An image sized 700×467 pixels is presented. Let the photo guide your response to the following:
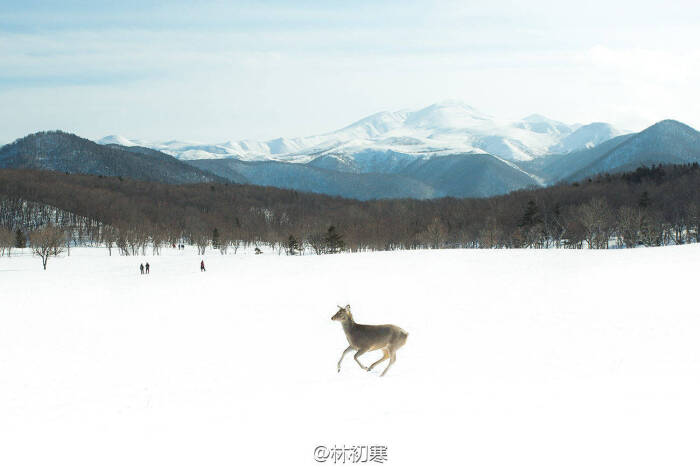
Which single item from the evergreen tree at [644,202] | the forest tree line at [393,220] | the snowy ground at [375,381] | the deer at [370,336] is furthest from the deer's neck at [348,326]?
the evergreen tree at [644,202]

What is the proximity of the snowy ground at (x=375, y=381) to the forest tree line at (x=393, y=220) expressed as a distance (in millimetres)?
66482

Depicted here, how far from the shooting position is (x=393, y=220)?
13712cm

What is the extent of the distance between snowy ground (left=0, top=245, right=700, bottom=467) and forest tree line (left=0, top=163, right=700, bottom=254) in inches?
2617

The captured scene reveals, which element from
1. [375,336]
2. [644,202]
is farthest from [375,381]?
[644,202]

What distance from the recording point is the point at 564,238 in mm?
97938

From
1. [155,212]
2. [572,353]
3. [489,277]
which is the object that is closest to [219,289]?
[489,277]

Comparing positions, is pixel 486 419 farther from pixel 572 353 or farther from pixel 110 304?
pixel 110 304

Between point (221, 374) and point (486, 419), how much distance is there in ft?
24.7

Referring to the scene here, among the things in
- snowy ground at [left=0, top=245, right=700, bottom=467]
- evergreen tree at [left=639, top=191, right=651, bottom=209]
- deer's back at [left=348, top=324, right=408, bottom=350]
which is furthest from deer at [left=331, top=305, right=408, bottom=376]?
evergreen tree at [left=639, top=191, right=651, bottom=209]

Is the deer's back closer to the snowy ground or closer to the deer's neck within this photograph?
the deer's neck

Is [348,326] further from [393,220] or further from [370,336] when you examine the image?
[393,220]

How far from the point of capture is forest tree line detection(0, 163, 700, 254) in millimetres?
89875

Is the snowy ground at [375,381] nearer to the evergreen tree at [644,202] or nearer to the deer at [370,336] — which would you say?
the deer at [370,336]

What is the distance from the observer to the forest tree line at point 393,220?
89.9 metres
